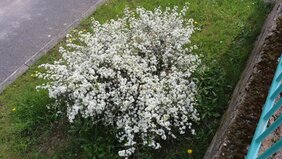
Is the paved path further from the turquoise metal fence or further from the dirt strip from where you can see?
the turquoise metal fence

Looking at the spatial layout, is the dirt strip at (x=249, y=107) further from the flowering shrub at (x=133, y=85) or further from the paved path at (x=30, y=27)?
the paved path at (x=30, y=27)

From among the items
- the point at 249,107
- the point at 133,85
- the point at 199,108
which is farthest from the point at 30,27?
the point at 249,107

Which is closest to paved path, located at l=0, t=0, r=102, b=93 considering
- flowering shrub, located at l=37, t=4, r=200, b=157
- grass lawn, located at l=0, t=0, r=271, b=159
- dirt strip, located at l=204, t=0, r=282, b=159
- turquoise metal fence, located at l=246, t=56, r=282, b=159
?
grass lawn, located at l=0, t=0, r=271, b=159

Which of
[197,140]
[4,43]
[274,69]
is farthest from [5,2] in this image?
[274,69]

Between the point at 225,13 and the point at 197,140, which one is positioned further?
the point at 225,13

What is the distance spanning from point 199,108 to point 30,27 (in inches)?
129

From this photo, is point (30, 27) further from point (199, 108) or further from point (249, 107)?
point (249, 107)

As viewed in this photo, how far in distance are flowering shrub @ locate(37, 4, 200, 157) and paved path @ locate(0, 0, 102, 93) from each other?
4.79 ft

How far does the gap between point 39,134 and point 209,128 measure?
208 centimetres

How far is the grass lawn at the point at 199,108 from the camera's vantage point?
4395 millimetres

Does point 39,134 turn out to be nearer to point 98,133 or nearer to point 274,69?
point 98,133

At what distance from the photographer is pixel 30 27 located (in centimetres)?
629

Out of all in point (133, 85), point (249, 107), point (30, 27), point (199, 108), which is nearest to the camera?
point (249, 107)

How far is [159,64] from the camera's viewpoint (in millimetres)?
4707
